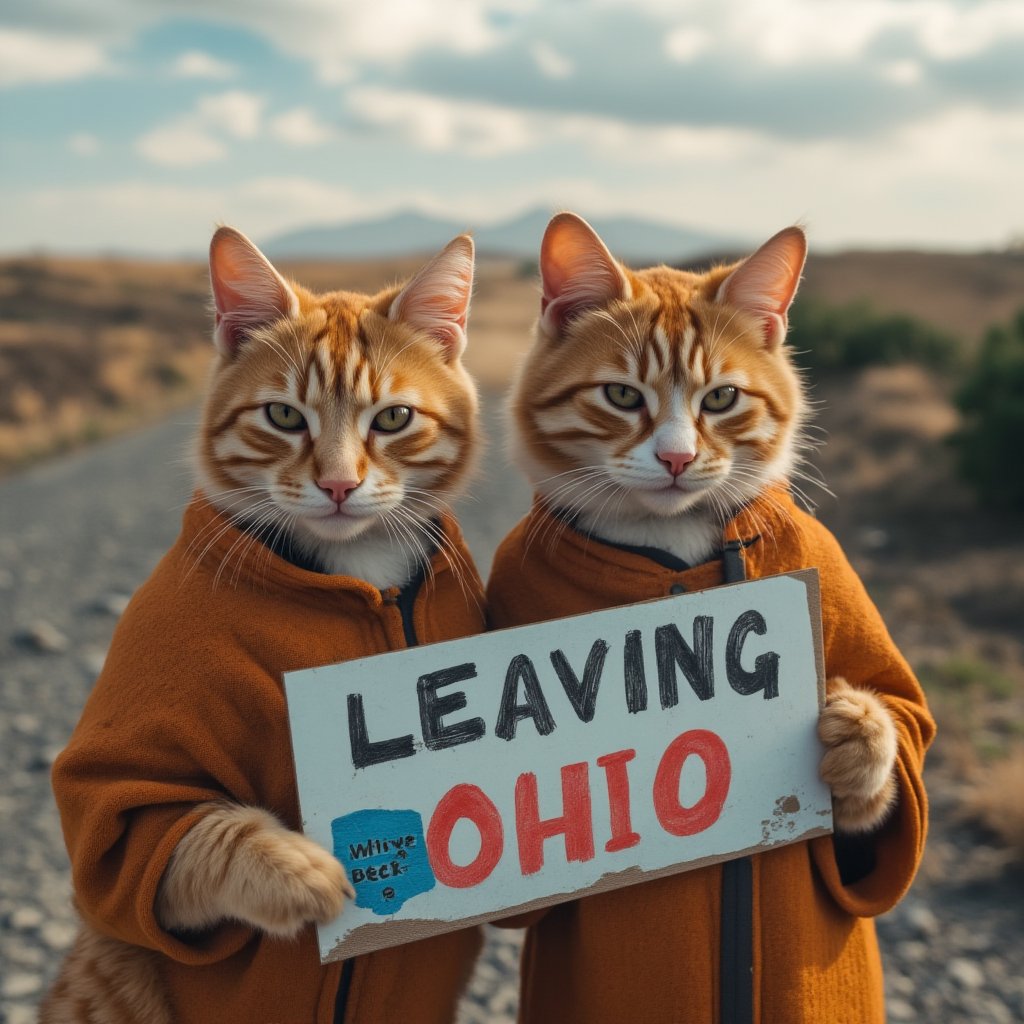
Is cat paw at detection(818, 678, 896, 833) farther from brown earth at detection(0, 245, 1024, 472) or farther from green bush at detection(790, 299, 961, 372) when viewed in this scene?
green bush at detection(790, 299, 961, 372)

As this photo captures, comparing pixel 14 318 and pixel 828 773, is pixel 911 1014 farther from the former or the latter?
pixel 14 318

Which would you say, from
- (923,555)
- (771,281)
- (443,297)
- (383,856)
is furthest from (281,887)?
(923,555)

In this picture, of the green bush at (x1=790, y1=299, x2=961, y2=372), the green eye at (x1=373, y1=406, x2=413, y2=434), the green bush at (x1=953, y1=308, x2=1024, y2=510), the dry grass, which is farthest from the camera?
the green bush at (x1=790, y1=299, x2=961, y2=372)

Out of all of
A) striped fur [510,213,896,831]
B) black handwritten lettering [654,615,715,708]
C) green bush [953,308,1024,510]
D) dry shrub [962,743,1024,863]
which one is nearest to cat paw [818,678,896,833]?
striped fur [510,213,896,831]

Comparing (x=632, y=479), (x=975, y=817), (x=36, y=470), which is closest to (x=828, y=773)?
(x=632, y=479)

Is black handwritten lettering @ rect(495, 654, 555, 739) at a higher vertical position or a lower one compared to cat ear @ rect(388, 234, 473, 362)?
lower

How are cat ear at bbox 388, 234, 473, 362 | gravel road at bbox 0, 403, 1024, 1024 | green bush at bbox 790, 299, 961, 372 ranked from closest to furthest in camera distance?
cat ear at bbox 388, 234, 473, 362, gravel road at bbox 0, 403, 1024, 1024, green bush at bbox 790, 299, 961, 372

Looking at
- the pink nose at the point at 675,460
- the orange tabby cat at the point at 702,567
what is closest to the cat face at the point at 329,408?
the orange tabby cat at the point at 702,567
